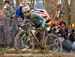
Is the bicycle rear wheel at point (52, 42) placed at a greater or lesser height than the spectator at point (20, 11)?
lesser

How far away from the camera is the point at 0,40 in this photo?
44.6 ft

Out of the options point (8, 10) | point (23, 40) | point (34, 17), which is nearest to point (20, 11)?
point (8, 10)

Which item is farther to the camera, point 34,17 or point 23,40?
point 34,17

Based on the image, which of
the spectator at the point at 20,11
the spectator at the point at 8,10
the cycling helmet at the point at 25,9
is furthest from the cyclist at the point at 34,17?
the spectator at the point at 8,10

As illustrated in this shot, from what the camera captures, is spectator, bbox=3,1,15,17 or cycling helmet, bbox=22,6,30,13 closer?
spectator, bbox=3,1,15,17

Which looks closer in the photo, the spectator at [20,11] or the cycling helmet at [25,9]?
the spectator at [20,11]

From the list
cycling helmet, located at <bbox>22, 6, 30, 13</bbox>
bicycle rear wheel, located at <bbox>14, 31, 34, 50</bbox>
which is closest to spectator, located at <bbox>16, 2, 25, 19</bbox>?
cycling helmet, located at <bbox>22, 6, 30, 13</bbox>

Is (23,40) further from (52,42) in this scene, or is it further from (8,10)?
(8,10)

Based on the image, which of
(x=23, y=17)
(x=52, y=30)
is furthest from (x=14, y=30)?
(x=52, y=30)

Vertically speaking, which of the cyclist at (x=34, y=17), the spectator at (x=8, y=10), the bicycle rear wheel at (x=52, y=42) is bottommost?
the bicycle rear wheel at (x=52, y=42)

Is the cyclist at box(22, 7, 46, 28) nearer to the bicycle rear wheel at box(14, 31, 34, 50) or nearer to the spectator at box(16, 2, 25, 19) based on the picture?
the spectator at box(16, 2, 25, 19)

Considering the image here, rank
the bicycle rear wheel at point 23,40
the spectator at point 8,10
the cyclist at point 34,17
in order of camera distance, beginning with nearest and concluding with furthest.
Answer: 1. the bicycle rear wheel at point 23,40
2. the cyclist at point 34,17
3. the spectator at point 8,10

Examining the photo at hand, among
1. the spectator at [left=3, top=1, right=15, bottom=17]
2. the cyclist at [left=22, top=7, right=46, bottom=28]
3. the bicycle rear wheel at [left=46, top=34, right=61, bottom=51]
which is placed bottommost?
the bicycle rear wheel at [left=46, top=34, right=61, bottom=51]

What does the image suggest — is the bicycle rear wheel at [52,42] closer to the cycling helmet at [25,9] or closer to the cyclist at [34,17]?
the cyclist at [34,17]
